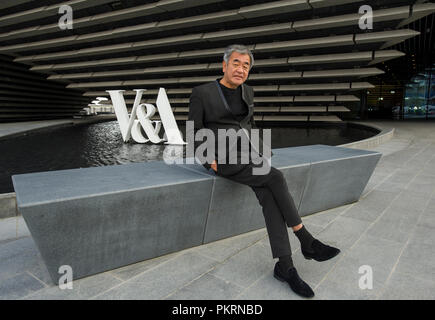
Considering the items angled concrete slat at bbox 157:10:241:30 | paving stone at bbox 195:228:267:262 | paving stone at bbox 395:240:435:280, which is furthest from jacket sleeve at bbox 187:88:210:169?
angled concrete slat at bbox 157:10:241:30

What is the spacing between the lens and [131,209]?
1.96 metres

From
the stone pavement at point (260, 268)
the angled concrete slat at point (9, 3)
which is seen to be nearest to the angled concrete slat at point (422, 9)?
the stone pavement at point (260, 268)

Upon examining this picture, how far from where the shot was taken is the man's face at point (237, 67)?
2.16 metres

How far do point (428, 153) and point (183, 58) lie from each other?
9.61 meters

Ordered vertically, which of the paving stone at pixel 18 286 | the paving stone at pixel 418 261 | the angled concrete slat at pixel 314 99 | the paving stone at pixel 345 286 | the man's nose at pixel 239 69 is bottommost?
the paving stone at pixel 418 261

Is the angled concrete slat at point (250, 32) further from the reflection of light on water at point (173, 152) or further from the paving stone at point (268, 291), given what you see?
the paving stone at point (268, 291)

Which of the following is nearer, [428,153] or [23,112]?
[428,153]

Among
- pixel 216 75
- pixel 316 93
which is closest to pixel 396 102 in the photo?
pixel 316 93

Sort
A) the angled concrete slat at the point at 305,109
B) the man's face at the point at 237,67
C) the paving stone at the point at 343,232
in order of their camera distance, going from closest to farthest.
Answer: the man's face at the point at 237,67 < the paving stone at the point at 343,232 < the angled concrete slat at the point at 305,109

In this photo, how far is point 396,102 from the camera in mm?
21625

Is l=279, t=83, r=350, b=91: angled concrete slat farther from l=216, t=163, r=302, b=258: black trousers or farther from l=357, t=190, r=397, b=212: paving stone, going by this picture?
l=216, t=163, r=302, b=258: black trousers

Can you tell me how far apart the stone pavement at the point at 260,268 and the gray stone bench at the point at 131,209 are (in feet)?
0.38

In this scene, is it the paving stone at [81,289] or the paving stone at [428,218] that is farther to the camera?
the paving stone at [428,218]

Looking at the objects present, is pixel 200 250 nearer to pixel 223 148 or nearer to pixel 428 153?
pixel 223 148
